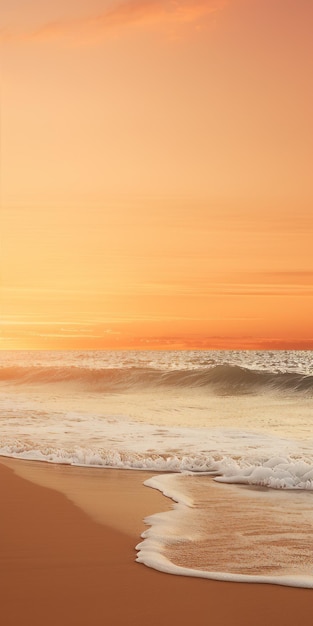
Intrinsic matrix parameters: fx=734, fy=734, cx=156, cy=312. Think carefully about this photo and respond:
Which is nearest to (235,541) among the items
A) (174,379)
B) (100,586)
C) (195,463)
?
(100,586)

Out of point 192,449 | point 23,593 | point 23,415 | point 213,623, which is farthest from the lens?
point 23,415

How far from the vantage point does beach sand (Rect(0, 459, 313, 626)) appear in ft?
16.4

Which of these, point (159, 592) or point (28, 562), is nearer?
point (159, 592)

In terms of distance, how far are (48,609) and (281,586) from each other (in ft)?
5.97

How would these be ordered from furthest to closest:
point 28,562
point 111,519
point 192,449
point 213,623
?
point 192,449, point 111,519, point 28,562, point 213,623

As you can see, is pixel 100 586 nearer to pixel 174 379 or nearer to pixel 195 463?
pixel 195 463

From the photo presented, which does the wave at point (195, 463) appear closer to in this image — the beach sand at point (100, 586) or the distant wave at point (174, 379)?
the beach sand at point (100, 586)

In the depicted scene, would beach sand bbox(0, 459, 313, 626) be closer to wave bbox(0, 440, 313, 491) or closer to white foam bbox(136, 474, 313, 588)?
white foam bbox(136, 474, 313, 588)

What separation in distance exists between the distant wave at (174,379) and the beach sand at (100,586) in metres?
30.8

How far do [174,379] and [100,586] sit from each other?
38.1m

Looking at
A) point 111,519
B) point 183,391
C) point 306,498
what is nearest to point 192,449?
point 306,498

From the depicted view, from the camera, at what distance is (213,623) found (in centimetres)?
495

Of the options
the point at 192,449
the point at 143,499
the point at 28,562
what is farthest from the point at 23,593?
the point at 192,449

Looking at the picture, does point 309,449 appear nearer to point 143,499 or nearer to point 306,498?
point 306,498
